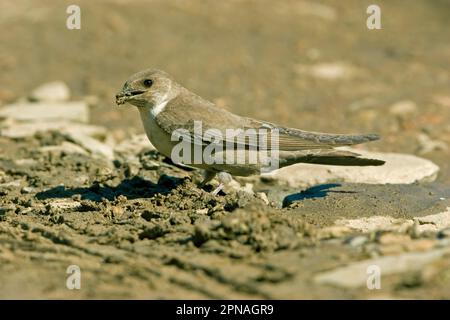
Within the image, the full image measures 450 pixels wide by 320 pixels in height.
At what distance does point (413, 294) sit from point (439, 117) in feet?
21.7

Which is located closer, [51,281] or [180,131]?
[51,281]

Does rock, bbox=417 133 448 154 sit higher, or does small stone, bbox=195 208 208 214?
rock, bbox=417 133 448 154

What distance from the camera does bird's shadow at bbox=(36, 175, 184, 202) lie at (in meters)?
6.94

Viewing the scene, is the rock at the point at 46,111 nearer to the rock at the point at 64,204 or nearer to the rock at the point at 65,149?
the rock at the point at 65,149

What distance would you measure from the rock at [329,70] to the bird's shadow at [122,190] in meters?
5.73

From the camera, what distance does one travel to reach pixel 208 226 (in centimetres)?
531

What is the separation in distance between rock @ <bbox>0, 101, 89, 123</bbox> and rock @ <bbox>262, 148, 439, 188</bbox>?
344cm

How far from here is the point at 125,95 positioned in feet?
22.8

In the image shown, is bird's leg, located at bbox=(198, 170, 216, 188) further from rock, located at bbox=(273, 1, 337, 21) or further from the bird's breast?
rock, located at bbox=(273, 1, 337, 21)

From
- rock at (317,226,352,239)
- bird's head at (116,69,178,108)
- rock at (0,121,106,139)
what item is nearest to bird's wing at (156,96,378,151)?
bird's head at (116,69,178,108)

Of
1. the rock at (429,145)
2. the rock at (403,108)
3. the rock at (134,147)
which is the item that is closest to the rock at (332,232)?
the rock at (134,147)
